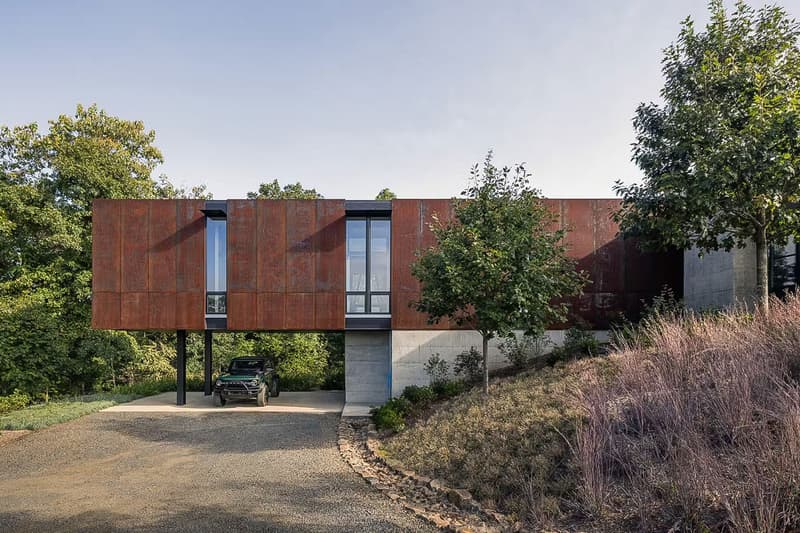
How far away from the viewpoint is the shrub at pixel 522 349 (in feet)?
41.5

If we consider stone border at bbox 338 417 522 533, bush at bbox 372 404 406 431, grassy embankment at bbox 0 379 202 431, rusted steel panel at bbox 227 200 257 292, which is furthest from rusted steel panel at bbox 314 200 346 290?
grassy embankment at bbox 0 379 202 431

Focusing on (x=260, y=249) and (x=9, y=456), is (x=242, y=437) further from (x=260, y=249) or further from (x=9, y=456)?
(x=260, y=249)

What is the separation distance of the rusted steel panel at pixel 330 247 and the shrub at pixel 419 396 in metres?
3.28

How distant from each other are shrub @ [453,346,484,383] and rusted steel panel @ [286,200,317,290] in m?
4.88

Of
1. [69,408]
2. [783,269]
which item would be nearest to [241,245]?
[69,408]

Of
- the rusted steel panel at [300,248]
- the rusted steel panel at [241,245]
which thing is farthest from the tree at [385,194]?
the rusted steel panel at [241,245]

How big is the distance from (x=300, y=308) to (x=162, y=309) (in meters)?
4.19

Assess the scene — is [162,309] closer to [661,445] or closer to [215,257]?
[215,257]

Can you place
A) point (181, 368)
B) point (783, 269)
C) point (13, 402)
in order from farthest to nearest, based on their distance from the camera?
point (13, 402), point (181, 368), point (783, 269)

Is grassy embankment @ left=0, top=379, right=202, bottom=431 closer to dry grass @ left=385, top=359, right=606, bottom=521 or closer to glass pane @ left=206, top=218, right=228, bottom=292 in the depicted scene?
glass pane @ left=206, top=218, right=228, bottom=292

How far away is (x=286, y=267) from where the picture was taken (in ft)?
44.6

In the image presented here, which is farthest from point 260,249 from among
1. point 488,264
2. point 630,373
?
point 630,373

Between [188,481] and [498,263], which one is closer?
[188,481]

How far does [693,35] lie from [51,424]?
1685 centimetres
